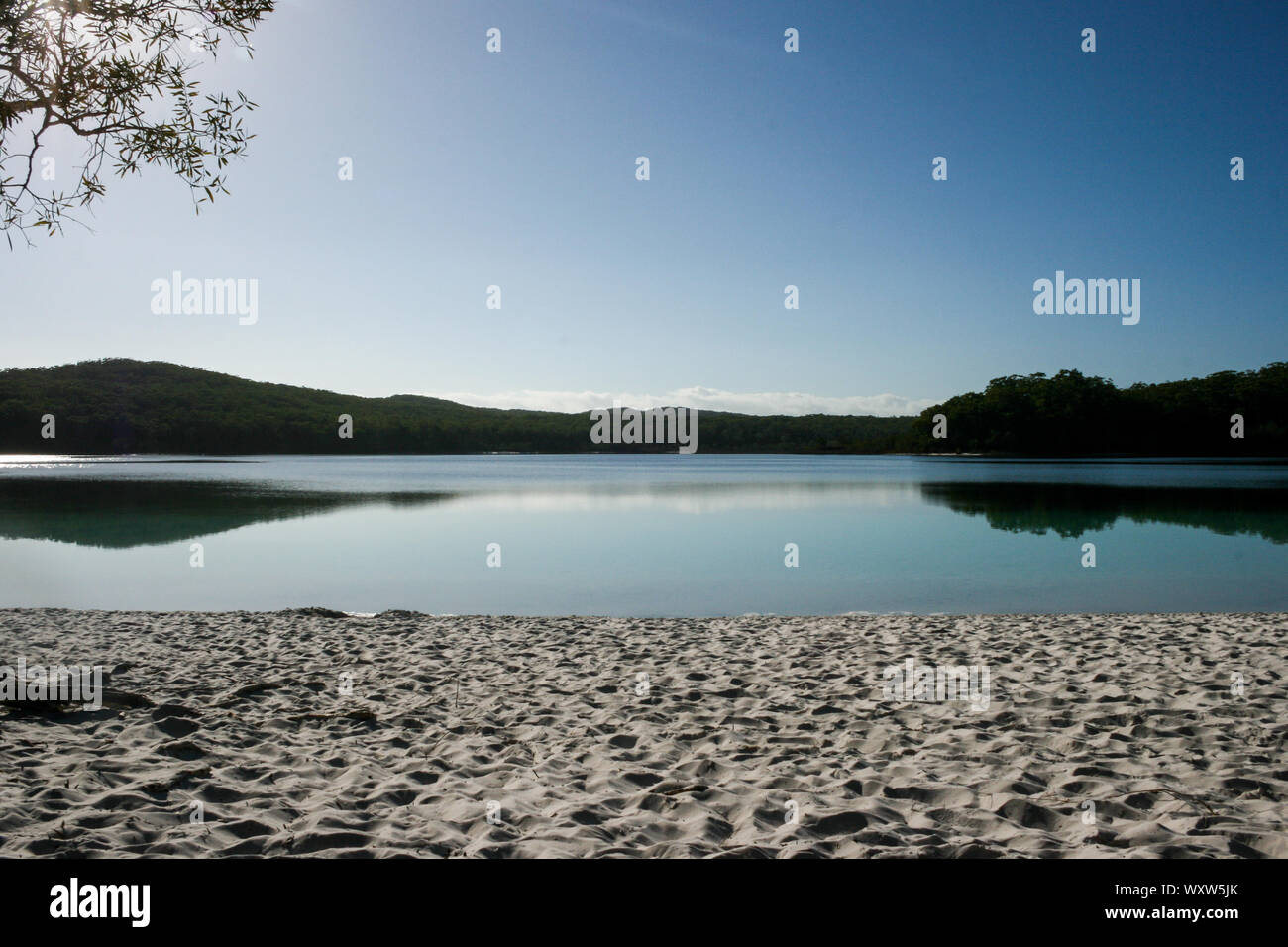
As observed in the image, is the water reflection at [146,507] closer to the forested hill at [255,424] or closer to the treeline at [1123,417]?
the forested hill at [255,424]

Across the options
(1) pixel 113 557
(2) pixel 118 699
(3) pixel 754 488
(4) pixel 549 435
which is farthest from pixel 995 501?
(4) pixel 549 435

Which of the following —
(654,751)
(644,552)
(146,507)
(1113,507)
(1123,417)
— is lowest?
(644,552)

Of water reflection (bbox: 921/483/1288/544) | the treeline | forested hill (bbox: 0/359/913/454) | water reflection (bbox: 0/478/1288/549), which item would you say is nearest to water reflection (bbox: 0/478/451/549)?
water reflection (bbox: 0/478/1288/549)

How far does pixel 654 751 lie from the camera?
222 inches

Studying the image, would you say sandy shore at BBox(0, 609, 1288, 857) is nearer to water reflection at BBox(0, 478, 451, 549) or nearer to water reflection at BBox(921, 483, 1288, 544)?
water reflection at BBox(0, 478, 451, 549)

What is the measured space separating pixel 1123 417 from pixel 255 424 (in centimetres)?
13277

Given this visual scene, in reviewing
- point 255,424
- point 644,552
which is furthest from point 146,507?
point 255,424

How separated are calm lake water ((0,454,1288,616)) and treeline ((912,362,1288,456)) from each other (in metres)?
83.2

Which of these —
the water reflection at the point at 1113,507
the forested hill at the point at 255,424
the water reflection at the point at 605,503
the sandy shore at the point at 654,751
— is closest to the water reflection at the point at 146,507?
the water reflection at the point at 605,503

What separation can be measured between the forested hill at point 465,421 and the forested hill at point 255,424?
228mm

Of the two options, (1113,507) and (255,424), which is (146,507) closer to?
(1113,507)

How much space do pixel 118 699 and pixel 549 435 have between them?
14397 cm

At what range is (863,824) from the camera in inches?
170
